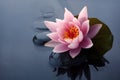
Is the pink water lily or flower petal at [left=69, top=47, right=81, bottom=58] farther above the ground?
the pink water lily

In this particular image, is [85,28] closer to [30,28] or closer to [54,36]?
[54,36]

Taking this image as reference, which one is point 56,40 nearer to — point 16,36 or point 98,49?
point 98,49

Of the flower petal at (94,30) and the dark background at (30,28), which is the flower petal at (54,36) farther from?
the dark background at (30,28)

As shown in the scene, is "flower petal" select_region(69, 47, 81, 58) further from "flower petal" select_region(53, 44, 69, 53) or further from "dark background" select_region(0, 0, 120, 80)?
"dark background" select_region(0, 0, 120, 80)

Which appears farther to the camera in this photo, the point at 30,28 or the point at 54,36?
the point at 30,28

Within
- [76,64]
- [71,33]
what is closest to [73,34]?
[71,33]

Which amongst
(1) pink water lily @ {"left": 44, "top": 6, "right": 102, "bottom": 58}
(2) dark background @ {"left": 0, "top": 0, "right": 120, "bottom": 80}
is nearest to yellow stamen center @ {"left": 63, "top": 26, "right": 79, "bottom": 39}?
(1) pink water lily @ {"left": 44, "top": 6, "right": 102, "bottom": 58}
